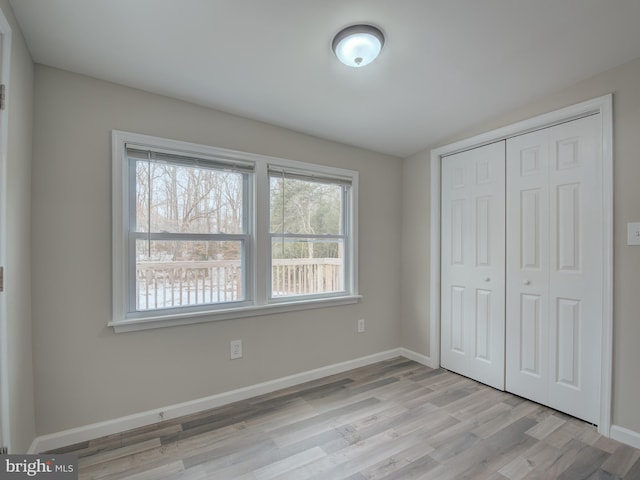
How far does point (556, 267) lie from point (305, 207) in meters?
2.07

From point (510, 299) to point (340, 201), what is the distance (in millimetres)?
1756

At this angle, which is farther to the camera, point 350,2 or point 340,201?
point 340,201

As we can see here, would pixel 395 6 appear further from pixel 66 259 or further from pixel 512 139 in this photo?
pixel 66 259

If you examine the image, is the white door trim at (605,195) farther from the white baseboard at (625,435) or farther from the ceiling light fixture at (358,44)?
the ceiling light fixture at (358,44)

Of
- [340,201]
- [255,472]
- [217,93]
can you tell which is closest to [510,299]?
[340,201]

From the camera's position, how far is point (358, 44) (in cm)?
178

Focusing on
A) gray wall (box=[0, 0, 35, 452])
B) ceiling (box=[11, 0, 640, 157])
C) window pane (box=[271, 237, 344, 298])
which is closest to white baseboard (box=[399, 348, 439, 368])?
window pane (box=[271, 237, 344, 298])

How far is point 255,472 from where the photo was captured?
1736mm

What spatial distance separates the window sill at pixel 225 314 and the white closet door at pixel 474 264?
98cm

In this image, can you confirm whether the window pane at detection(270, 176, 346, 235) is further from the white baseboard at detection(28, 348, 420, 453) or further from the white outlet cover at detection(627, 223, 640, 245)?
the white outlet cover at detection(627, 223, 640, 245)

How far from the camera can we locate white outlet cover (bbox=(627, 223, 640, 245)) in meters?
1.96

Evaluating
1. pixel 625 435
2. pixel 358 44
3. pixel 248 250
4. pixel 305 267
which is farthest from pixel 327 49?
pixel 625 435

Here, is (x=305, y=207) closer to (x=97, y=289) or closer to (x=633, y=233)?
(x=97, y=289)

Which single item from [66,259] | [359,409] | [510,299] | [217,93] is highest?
[217,93]
